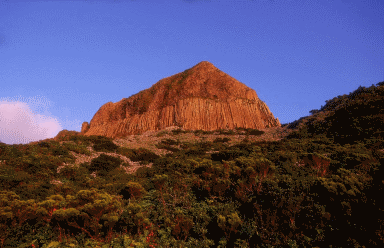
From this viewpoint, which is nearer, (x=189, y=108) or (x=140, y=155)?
(x=140, y=155)

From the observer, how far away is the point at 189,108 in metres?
44.9

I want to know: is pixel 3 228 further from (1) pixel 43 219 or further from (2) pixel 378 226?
(2) pixel 378 226

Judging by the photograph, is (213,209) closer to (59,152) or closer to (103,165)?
(103,165)

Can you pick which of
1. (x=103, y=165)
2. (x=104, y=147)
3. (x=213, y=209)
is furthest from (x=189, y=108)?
(x=213, y=209)

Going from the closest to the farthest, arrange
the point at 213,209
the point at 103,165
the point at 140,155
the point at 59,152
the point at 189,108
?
the point at 213,209, the point at 103,165, the point at 59,152, the point at 140,155, the point at 189,108

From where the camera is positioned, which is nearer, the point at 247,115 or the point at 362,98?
the point at 362,98

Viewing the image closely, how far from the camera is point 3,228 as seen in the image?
6371mm

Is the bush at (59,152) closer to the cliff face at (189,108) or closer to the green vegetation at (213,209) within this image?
the green vegetation at (213,209)

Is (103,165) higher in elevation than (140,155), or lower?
lower

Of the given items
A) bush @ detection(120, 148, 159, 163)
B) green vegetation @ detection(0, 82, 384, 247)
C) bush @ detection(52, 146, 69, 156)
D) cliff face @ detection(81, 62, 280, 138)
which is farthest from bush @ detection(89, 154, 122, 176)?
cliff face @ detection(81, 62, 280, 138)

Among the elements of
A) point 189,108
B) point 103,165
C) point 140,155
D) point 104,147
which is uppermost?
point 189,108

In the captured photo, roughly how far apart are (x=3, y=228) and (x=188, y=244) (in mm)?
5378

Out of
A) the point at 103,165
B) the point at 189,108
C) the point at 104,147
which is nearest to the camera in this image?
the point at 103,165

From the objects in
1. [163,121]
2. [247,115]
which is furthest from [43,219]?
[247,115]
